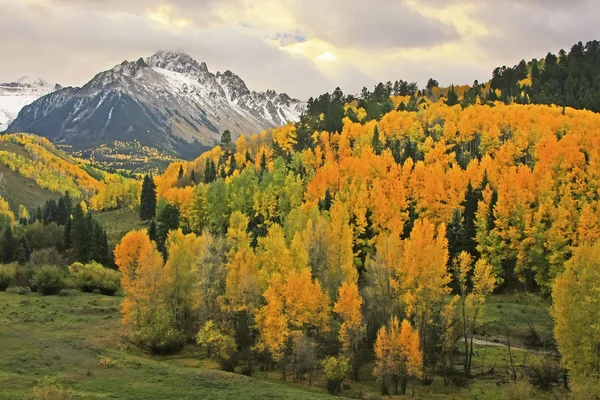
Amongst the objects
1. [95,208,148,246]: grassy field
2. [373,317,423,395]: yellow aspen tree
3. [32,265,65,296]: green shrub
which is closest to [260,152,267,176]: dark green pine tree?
[95,208,148,246]: grassy field

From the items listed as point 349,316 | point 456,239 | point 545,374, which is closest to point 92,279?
point 349,316

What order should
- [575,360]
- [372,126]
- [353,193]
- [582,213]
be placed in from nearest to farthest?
[575,360], [582,213], [353,193], [372,126]

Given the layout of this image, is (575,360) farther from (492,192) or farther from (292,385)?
(492,192)

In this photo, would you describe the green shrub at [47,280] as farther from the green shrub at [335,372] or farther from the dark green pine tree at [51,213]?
the dark green pine tree at [51,213]

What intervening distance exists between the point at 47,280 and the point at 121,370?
45.6 m

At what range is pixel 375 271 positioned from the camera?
54.8 meters

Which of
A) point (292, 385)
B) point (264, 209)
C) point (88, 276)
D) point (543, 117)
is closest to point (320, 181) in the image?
point (264, 209)

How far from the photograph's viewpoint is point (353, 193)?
100250 millimetres

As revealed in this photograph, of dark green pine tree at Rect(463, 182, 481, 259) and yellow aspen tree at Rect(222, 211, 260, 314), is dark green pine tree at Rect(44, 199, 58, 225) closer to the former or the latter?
yellow aspen tree at Rect(222, 211, 260, 314)

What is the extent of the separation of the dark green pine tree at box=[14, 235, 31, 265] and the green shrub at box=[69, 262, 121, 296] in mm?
21845

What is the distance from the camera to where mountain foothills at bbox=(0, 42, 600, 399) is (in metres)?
45.8

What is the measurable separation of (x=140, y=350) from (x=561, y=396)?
143 feet

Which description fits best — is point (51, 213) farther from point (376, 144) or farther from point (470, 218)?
point (470, 218)

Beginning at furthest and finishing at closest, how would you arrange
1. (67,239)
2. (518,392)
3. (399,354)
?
(67,239) < (399,354) < (518,392)
